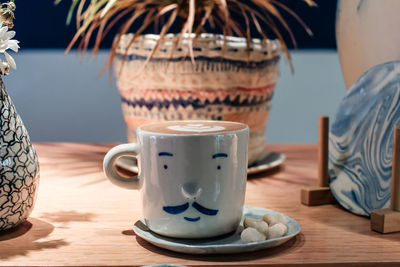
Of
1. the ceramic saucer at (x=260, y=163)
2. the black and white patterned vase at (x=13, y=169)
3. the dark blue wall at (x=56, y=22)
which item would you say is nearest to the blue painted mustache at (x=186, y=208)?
the black and white patterned vase at (x=13, y=169)

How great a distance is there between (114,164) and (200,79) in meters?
0.23

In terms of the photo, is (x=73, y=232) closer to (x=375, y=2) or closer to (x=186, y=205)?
(x=186, y=205)

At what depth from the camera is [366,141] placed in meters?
0.53

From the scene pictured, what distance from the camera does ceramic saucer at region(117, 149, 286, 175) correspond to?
0.68m

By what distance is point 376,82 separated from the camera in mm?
542

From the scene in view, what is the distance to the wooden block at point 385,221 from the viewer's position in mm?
454

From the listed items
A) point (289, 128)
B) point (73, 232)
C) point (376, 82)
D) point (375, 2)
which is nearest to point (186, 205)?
point (73, 232)

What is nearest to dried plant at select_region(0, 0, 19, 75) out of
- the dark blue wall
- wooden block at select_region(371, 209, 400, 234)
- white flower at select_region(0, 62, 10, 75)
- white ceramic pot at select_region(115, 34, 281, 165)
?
white flower at select_region(0, 62, 10, 75)

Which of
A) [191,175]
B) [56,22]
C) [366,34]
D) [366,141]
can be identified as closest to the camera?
[191,175]

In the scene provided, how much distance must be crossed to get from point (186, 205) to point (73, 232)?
121 millimetres

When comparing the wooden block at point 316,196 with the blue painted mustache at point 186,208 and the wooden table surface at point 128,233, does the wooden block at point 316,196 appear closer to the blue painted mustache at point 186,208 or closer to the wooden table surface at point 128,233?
the wooden table surface at point 128,233

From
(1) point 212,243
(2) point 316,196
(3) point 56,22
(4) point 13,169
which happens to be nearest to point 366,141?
(2) point 316,196

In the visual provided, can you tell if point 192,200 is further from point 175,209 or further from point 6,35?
point 6,35

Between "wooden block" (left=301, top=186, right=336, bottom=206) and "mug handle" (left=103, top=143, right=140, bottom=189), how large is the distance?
0.63ft
